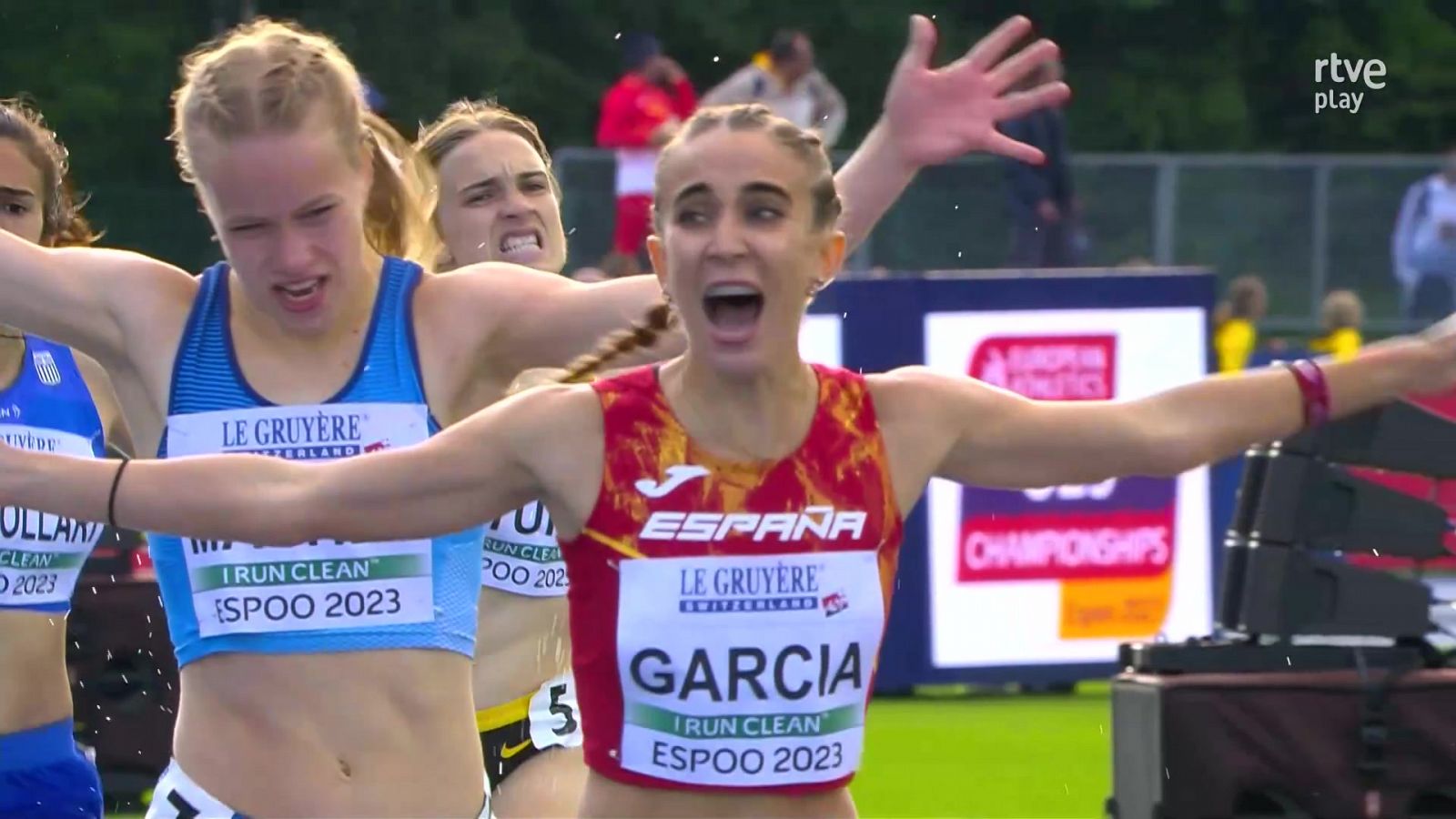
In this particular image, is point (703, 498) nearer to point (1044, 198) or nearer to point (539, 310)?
point (539, 310)

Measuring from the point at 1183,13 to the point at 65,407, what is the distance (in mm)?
21893

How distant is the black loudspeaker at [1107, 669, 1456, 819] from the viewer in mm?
6031

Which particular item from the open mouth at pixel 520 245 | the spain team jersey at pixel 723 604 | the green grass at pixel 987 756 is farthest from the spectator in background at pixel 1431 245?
the spain team jersey at pixel 723 604

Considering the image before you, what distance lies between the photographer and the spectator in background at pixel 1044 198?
16.2 m

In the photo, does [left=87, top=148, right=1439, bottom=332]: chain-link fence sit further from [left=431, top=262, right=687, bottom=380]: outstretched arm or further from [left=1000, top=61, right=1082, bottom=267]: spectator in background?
[left=431, top=262, right=687, bottom=380]: outstretched arm

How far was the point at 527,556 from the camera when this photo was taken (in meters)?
5.56

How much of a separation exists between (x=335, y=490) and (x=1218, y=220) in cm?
1755

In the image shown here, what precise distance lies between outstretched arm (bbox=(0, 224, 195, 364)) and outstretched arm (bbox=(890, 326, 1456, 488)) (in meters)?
1.18

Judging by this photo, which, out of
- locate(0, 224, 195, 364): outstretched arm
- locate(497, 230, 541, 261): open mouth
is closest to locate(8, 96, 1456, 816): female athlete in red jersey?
locate(0, 224, 195, 364): outstretched arm

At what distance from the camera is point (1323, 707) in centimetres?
614

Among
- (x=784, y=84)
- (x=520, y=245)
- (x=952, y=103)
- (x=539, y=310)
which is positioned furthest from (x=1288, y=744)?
(x=784, y=84)

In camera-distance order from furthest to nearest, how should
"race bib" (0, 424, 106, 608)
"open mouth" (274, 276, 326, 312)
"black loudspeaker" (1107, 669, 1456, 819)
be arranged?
"black loudspeaker" (1107, 669, 1456, 819), "race bib" (0, 424, 106, 608), "open mouth" (274, 276, 326, 312)

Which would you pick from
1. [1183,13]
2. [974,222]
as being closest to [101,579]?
[974,222]

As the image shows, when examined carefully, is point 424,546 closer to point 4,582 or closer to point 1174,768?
point 4,582
